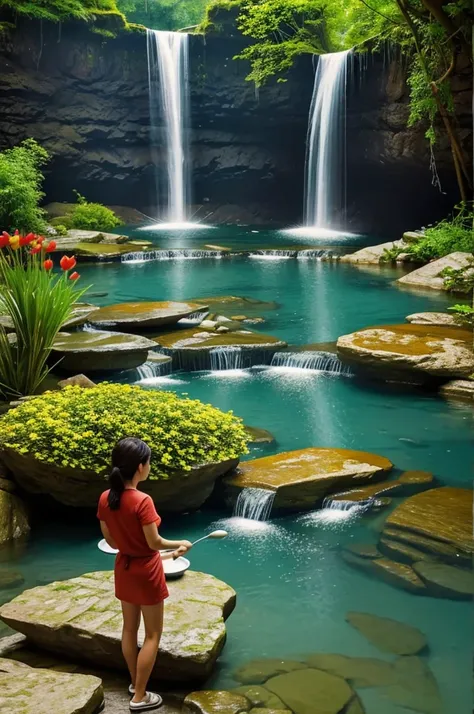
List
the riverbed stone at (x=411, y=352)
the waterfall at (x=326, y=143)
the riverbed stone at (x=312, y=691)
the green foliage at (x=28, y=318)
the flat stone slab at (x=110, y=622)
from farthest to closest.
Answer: the waterfall at (x=326, y=143)
the riverbed stone at (x=411, y=352)
the green foliage at (x=28, y=318)
the flat stone slab at (x=110, y=622)
the riverbed stone at (x=312, y=691)

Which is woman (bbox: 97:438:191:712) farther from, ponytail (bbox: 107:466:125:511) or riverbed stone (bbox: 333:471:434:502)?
riverbed stone (bbox: 333:471:434:502)

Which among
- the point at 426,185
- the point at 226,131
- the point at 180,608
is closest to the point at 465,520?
the point at 180,608

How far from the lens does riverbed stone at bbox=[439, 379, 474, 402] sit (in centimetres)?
874

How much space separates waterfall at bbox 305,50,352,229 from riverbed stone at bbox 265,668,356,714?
23041mm

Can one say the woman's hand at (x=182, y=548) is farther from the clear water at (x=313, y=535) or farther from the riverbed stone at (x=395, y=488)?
the riverbed stone at (x=395, y=488)

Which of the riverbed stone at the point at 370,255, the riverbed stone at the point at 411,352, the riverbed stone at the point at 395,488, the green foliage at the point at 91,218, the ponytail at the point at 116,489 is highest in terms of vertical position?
the green foliage at the point at 91,218

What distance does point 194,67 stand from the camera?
28359 millimetres

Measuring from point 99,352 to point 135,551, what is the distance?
5.66m

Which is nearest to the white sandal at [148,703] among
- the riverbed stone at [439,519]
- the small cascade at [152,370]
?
the riverbed stone at [439,519]

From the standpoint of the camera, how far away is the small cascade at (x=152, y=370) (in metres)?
9.77

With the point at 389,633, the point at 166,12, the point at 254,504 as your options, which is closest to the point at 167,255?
the point at 254,504

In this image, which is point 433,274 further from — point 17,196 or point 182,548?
point 182,548

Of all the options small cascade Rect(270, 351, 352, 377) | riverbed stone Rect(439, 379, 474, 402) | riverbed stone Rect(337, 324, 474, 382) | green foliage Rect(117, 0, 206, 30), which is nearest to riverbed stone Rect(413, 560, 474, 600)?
riverbed stone Rect(439, 379, 474, 402)

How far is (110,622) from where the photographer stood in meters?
3.94
